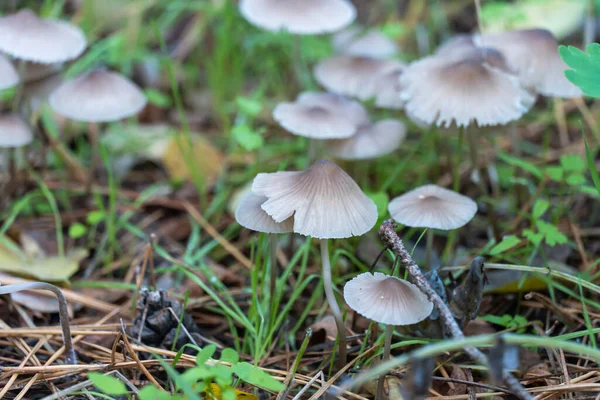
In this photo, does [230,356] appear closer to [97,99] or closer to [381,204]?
[381,204]

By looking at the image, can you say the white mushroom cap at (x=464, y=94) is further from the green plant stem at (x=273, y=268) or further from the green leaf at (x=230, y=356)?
the green leaf at (x=230, y=356)

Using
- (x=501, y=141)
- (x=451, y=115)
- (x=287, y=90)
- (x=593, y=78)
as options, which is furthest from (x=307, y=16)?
(x=593, y=78)

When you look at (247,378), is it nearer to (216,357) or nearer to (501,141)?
(216,357)

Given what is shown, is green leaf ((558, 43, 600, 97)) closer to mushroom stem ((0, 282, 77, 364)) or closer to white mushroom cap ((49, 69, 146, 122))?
mushroom stem ((0, 282, 77, 364))

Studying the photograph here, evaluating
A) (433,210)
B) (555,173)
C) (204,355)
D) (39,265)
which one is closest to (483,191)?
(555,173)

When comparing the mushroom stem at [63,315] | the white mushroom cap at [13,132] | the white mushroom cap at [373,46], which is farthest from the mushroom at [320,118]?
the white mushroom cap at [13,132]

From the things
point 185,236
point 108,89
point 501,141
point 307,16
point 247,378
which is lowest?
point 185,236
